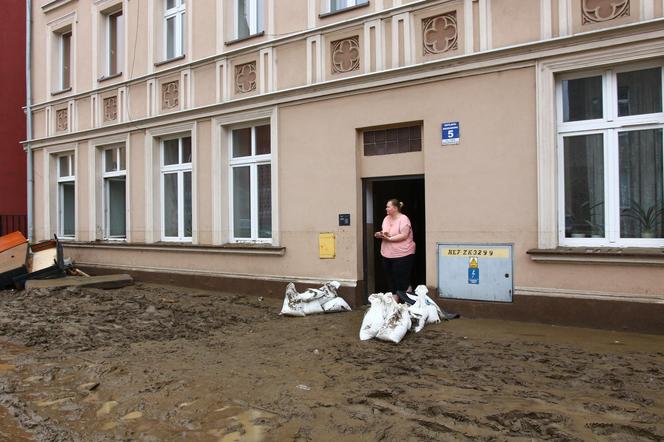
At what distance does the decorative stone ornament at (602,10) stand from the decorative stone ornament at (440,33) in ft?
5.34

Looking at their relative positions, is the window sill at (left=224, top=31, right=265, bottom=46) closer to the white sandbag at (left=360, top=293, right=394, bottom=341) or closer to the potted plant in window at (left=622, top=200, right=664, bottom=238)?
the white sandbag at (left=360, top=293, right=394, bottom=341)

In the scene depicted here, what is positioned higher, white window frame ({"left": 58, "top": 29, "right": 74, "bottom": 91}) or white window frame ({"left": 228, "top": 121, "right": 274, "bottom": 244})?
white window frame ({"left": 58, "top": 29, "right": 74, "bottom": 91})

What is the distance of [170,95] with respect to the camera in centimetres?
1104

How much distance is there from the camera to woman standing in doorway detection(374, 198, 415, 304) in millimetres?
7516

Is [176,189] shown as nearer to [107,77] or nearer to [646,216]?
[107,77]

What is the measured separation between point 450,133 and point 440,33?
56.7 inches

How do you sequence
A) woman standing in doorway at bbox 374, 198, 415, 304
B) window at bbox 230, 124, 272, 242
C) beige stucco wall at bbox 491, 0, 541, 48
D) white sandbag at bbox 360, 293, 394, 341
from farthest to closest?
window at bbox 230, 124, 272, 242 → woman standing in doorway at bbox 374, 198, 415, 304 → beige stucco wall at bbox 491, 0, 541, 48 → white sandbag at bbox 360, 293, 394, 341

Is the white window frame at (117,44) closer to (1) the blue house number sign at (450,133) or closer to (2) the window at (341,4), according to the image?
(2) the window at (341,4)

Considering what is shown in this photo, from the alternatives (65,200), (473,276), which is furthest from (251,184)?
(65,200)

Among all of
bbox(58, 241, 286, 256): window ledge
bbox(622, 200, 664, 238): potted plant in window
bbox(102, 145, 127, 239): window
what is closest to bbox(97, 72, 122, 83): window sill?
bbox(102, 145, 127, 239): window

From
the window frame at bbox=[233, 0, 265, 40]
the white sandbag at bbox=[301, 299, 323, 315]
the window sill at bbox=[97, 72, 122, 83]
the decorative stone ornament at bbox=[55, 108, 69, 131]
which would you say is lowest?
the white sandbag at bbox=[301, 299, 323, 315]

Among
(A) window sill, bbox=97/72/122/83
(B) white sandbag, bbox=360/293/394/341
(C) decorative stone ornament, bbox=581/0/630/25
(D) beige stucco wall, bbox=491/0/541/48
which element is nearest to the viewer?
(B) white sandbag, bbox=360/293/394/341

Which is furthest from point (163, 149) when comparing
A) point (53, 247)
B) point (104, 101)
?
point (53, 247)

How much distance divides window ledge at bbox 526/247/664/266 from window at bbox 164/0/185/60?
8231 mm
